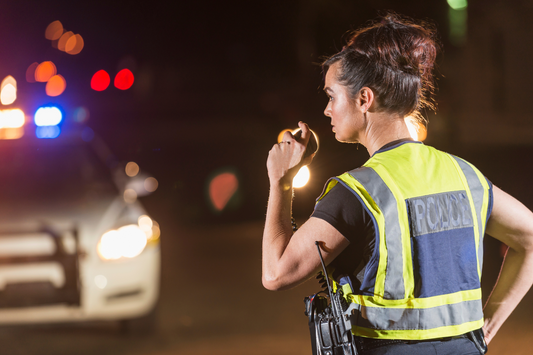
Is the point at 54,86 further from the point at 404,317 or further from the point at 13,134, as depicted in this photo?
the point at 404,317

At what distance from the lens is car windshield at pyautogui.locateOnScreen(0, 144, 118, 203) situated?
4.65 metres

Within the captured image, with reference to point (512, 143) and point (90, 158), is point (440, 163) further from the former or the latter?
point (512, 143)

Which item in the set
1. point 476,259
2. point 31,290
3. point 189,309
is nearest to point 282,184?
point 476,259

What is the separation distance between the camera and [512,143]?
2419cm

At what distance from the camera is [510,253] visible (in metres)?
1.88

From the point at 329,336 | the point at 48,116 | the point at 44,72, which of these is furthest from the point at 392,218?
the point at 44,72

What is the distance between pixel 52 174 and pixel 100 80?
65.2 ft

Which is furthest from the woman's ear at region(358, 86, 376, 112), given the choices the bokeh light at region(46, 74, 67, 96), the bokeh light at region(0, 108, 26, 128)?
the bokeh light at region(46, 74, 67, 96)

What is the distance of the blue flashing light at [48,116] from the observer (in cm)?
498

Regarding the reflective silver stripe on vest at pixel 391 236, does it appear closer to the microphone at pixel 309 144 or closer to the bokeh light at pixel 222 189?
the microphone at pixel 309 144

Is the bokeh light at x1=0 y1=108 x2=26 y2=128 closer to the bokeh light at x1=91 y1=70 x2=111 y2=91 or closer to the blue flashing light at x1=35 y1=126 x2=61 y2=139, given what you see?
the blue flashing light at x1=35 y1=126 x2=61 y2=139

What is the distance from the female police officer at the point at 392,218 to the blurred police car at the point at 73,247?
3.03 metres

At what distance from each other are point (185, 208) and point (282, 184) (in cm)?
1555

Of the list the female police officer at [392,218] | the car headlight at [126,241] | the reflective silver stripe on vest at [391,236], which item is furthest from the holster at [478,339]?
the car headlight at [126,241]
